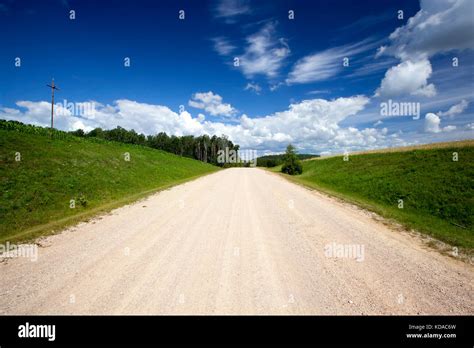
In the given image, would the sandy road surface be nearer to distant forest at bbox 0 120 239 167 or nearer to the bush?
the bush

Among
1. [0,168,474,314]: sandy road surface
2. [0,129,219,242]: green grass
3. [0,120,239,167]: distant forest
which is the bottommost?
[0,168,474,314]: sandy road surface

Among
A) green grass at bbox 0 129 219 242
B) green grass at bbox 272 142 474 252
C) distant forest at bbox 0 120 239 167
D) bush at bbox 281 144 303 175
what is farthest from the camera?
distant forest at bbox 0 120 239 167

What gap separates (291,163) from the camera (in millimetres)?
48250

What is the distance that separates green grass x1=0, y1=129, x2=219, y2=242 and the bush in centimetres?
3138

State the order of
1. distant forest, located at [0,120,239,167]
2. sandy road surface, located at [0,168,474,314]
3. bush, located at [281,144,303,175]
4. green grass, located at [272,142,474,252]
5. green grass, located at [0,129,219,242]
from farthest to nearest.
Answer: distant forest, located at [0,120,239,167], bush, located at [281,144,303,175], green grass, located at [272,142,474,252], green grass, located at [0,129,219,242], sandy road surface, located at [0,168,474,314]

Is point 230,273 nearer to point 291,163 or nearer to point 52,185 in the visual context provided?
point 52,185

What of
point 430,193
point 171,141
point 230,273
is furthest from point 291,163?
point 171,141

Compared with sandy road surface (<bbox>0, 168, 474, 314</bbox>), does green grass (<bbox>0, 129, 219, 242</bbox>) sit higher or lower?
higher

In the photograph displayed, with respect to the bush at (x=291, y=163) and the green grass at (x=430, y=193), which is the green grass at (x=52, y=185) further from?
the bush at (x=291, y=163)

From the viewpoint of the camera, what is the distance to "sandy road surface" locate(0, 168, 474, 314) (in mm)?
4234

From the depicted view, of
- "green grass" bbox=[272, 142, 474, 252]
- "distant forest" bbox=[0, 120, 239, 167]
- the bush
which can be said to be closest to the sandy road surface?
"green grass" bbox=[272, 142, 474, 252]

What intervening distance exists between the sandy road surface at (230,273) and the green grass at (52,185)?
2.53 m
